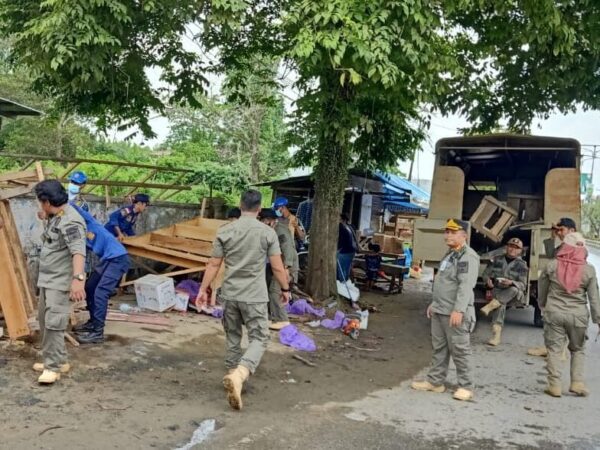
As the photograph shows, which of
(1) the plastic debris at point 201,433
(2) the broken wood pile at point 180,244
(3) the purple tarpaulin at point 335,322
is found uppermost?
(2) the broken wood pile at point 180,244

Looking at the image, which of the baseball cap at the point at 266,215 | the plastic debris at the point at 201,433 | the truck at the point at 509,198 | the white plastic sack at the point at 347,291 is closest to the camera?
the plastic debris at the point at 201,433

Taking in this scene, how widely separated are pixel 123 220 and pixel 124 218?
38mm

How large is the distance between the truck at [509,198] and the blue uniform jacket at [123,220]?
4.22 meters

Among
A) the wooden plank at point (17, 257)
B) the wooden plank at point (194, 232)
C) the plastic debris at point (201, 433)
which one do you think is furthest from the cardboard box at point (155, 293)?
the plastic debris at point (201, 433)

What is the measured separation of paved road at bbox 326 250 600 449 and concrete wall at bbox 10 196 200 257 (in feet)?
16.2

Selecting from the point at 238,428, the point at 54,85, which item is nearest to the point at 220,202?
the point at 54,85

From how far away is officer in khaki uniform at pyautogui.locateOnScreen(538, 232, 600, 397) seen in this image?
5680 millimetres

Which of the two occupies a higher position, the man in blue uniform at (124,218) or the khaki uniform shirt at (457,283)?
the man in blue uniform at (124,218)

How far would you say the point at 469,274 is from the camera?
5.33m

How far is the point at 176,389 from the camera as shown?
5.02 metres

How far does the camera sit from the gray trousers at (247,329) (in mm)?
4875

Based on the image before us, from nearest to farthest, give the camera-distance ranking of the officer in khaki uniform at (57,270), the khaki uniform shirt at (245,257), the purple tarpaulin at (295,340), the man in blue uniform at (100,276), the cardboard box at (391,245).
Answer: the officer in khaki uniform at (57,270) < the khaki uniform shirt at (245,257) < the man in blue uniform at (100,276) < the purple tarpaulin at (295,340) < the cardboard box at (391,245)

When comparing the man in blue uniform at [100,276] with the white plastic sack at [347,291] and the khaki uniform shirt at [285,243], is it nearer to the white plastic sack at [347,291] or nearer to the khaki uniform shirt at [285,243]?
the khaki uniform shirt at [285,243]

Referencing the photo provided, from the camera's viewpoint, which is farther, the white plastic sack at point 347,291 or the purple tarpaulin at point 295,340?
the white plastic sack at point 347,291
